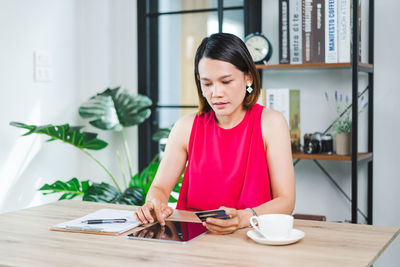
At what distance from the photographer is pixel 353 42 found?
7.75 ft

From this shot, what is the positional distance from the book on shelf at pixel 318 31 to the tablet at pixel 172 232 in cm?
135

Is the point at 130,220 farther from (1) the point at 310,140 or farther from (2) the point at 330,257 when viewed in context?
(1) the point at 310,140

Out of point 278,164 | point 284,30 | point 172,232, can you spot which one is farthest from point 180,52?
point 172,232

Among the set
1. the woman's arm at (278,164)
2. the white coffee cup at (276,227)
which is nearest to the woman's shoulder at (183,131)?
the woman's arm at (278,164)

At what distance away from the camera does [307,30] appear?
251 cm

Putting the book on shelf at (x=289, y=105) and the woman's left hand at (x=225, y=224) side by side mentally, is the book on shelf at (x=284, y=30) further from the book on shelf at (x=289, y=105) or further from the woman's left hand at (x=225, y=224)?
the woman's left hand at (x=225, y=224)

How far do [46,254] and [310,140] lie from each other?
168cm

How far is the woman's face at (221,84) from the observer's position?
1.70 metres

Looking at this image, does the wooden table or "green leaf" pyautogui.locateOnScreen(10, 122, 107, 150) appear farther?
"green leaf" pyautogui.locateOnScreen(10, 122, 107, 150)

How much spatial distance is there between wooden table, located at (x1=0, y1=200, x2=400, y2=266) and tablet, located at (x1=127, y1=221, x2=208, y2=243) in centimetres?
3

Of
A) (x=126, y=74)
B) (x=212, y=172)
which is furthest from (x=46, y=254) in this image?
(x=126, y=74)

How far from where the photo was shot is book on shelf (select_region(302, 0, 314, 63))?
2.49 metres

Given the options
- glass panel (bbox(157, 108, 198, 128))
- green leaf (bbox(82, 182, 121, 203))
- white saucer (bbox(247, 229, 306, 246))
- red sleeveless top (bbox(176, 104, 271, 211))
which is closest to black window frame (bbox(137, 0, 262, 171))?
glass panel (bbox(157, 108, 198, 128))

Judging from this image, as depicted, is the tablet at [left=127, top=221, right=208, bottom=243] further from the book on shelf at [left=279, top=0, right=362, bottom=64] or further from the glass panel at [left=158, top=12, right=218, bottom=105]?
the glass panel at [left=158, top=12, right=218, bottom=105]
